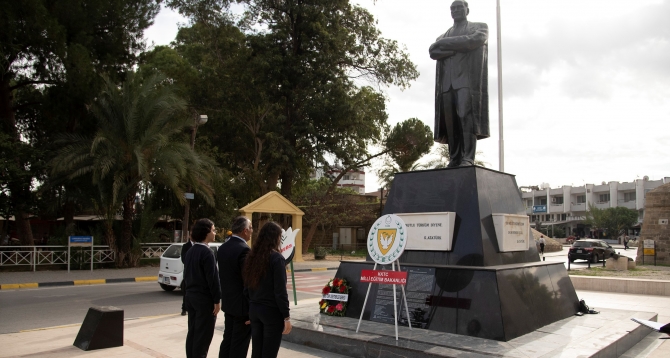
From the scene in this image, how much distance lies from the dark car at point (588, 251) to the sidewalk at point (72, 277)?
2069 cm

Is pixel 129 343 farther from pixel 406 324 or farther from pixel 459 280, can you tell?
pixel 459 280

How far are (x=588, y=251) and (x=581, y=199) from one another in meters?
57.6

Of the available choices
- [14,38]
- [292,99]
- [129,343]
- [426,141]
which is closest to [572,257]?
[426,141]

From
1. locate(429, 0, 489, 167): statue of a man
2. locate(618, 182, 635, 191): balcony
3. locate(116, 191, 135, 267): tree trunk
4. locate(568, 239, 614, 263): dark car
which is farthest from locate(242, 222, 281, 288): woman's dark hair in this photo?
locate(618, 182, 635, 191): balcony

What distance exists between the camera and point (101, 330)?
6.87 m

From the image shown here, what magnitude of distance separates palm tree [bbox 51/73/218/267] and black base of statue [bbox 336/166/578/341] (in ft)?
44.3

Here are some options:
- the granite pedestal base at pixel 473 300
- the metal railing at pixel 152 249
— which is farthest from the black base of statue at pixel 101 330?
the metal railing at pixel 152 249

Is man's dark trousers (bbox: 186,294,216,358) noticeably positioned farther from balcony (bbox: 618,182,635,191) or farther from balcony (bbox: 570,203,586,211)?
balcony (bbox: 570,203,586,211)

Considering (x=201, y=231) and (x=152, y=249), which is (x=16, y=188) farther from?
(x=201, y=231)

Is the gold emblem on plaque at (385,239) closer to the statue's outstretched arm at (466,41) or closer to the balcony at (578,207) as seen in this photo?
the statue's outstretched arm at (466,41)

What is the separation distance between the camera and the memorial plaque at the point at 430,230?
25.3ft

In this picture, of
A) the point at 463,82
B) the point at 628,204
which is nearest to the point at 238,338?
the point at 463,82

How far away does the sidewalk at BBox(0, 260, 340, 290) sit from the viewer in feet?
51.6

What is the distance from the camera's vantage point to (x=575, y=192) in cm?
7906
